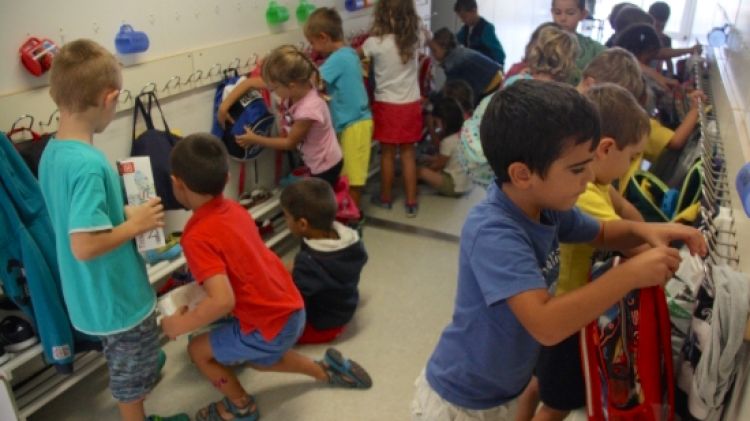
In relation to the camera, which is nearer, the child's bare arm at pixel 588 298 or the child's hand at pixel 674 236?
the child's bare arm at pixel 588 298

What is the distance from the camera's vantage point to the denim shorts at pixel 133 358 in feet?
5.98

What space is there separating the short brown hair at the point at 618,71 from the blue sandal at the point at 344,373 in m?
1.47

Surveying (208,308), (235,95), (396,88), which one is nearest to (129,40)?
(235,95)

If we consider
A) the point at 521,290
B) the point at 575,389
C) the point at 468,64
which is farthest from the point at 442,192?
the point at 521,290

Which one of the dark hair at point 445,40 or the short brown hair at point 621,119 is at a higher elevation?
the short brown hair at point 621,119

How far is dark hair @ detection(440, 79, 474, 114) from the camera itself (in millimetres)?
3941

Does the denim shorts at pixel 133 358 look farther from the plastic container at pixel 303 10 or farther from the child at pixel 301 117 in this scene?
the plastic container at pixel 303 10

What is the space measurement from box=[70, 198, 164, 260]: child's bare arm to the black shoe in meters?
0.57

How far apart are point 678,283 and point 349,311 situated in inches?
59.3

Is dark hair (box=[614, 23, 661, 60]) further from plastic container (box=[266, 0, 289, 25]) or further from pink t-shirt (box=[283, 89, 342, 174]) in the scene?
plastic container (box=[266, 0, 289, 25])

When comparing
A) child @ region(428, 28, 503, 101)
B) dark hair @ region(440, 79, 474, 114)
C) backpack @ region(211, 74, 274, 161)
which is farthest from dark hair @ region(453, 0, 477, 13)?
backpack @ region(211, 74, 274, 161)

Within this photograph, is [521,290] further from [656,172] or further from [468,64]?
[468,64]

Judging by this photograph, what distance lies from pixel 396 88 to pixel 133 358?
88.9 inches

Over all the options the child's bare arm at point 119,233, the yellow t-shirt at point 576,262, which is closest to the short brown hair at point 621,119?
the yellow t-shirt at point 576,262
